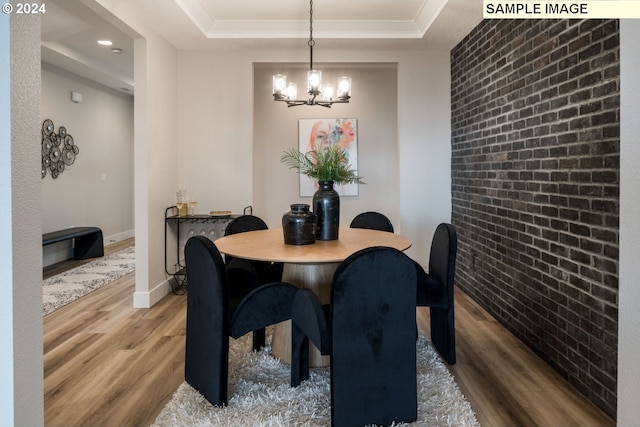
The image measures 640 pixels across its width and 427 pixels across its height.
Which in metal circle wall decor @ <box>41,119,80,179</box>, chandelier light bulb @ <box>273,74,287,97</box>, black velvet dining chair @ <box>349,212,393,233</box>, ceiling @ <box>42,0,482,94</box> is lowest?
black velvet dining chair @ <box>349,212,393,233</box>

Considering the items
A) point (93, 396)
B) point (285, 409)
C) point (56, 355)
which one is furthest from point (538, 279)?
point (56, 355)

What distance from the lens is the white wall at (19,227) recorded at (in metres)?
1.13

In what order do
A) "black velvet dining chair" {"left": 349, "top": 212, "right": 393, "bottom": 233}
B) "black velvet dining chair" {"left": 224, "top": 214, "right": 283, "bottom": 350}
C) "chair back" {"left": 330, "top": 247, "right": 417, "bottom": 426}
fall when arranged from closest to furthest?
"chair back" {"left": 330, "top": 247, "right": 417, "bottom": 426} < "black velvet dining chair" {"left": 224, "top": 214, "right": 283, "bottom": 350} < "black velvet dining chair" {"left": 349, "top": 212, "right": 393, "bottom": 233}

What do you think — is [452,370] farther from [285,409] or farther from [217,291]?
[217,291]

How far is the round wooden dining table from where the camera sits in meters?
2.06

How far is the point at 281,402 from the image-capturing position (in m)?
1.99

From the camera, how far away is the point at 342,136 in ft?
17.2

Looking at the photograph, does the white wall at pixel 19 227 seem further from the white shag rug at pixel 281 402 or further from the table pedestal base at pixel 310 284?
the table pedestal base at pixel 310 284

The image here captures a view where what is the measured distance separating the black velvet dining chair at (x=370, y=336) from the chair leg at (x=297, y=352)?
1.19ft

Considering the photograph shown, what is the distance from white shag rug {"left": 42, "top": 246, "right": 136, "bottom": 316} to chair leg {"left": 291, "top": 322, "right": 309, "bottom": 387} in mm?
2350

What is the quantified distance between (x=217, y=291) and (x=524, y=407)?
5.19ft

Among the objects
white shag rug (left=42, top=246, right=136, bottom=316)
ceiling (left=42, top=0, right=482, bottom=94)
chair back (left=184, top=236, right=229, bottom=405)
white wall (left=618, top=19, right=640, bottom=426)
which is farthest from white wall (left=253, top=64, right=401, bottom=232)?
white wall (left=618, top=19, right=640, bottom=426)

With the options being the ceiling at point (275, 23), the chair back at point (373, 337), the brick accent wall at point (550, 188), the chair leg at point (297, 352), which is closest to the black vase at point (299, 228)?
the chair leg at point (297, 352)

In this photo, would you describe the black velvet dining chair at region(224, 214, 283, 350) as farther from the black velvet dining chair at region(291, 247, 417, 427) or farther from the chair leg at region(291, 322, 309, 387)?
the black velvet dining chair at region(291, 247, 417, 427)
